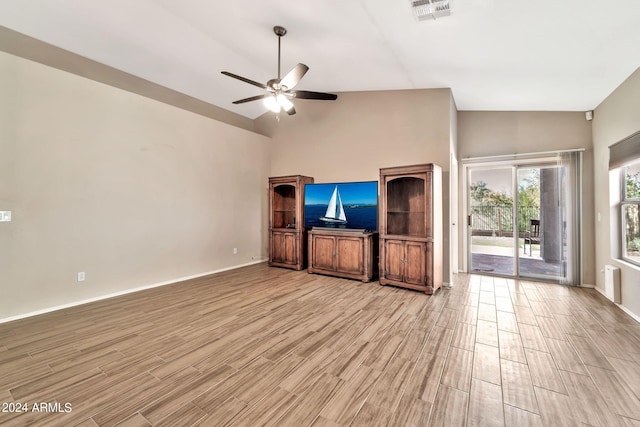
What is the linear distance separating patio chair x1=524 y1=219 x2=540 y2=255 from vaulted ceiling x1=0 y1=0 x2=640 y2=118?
1940 mm

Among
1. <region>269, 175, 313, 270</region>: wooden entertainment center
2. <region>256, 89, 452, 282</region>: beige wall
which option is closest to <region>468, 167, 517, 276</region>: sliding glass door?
<region>256, 89, 452, 282</region>: beige wall

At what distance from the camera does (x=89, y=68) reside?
409 centimetres

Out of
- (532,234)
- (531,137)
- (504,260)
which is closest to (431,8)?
(531,137)

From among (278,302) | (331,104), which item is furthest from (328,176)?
(278,302)

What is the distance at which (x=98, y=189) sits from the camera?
3717mm

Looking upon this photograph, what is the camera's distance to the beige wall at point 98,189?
3.09m

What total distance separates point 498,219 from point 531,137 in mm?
1544

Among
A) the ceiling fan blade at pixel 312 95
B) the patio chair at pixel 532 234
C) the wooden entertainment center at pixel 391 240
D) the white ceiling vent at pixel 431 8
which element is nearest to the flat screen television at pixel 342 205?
the wooden entertainment center at pixel 391 240

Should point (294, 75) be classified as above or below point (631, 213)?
above

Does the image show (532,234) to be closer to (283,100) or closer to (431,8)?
(431,8)

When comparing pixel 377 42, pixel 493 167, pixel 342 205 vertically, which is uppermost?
pixel 377 42

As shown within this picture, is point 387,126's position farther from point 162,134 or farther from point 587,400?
point 587,400

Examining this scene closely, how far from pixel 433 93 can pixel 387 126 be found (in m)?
0.91

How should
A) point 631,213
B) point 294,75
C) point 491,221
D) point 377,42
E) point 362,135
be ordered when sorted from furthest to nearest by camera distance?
point 362,135, point 491,221, point 631,213, point 377,42, point 294,75
